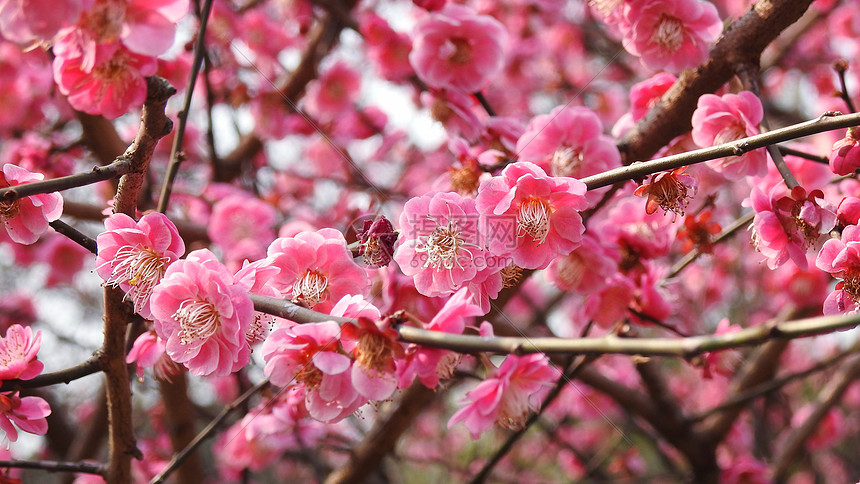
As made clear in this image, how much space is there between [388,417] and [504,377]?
3.69 ft

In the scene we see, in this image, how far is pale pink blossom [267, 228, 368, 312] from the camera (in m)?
1.13

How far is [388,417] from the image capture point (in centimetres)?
210

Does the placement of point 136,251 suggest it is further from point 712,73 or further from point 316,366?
point 712,73

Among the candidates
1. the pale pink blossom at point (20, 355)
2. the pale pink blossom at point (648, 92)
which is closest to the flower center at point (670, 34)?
the pale pink blossom at point (648, 92)

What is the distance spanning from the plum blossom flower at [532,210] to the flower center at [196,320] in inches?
19.5

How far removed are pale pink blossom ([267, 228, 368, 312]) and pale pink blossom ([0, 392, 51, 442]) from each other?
0.53 metres

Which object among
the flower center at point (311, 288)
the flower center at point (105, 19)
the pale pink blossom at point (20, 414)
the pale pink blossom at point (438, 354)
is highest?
the flower center at point (105, 19)

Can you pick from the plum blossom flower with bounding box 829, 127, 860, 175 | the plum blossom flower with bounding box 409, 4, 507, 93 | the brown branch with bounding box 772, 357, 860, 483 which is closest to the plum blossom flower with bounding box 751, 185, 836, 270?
the plum blossom flower with bounding box 829, 127, 860, 175

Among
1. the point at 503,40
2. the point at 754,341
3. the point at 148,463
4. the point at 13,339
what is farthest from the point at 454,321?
the point at 148,463

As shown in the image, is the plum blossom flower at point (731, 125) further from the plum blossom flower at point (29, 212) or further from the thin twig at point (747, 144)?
the plum blossom flower at point (29, 212)

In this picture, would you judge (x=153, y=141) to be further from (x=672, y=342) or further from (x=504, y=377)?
(x=672, y=342)

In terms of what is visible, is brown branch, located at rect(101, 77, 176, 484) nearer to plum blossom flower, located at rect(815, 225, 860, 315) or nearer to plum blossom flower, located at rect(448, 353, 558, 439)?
plum blossom flower, located at rect(448, 353, 558, 439)

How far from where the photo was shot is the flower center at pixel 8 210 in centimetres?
105

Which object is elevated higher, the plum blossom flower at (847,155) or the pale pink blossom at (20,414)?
the plum blossom flower at (847,155)
